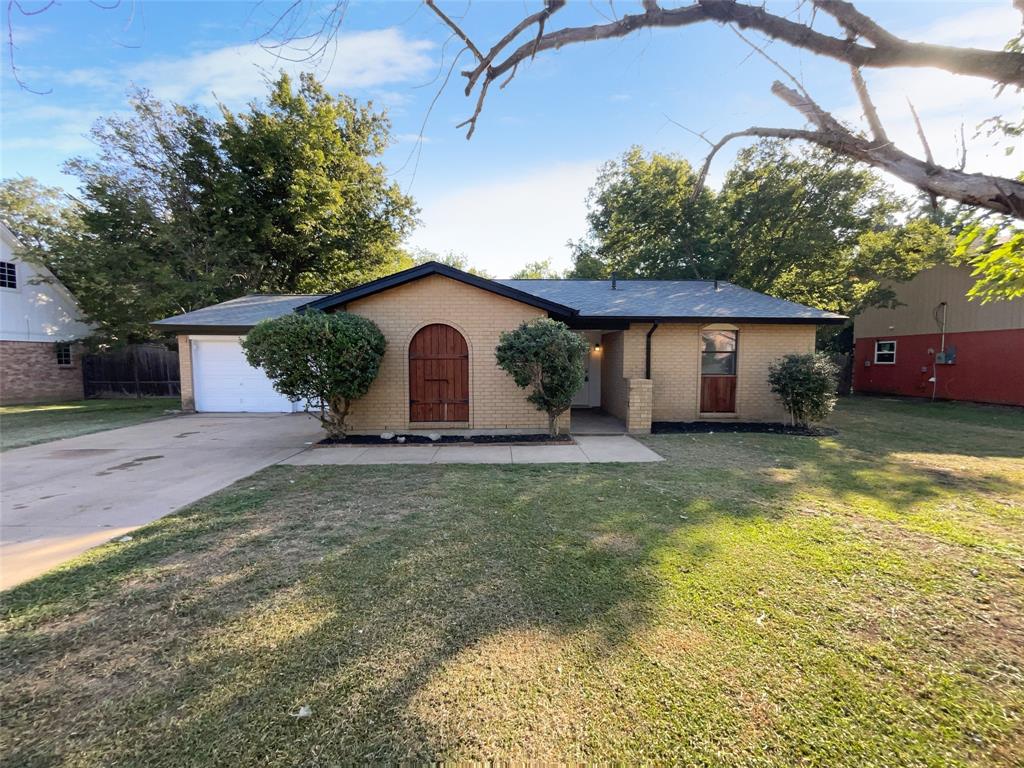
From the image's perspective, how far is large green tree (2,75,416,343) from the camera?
16031 mm

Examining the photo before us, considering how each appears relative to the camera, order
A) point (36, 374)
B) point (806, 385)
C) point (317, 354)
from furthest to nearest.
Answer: point (36, 374) < point (806, 385) < point (317, 354)

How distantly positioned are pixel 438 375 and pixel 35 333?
68.9ft

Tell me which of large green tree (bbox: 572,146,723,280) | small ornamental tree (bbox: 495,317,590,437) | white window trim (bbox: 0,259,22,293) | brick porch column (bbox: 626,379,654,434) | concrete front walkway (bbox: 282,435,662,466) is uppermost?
large green tree (bbox: 572,146,723,280)

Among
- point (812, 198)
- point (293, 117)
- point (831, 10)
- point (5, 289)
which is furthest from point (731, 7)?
point (5, 289)

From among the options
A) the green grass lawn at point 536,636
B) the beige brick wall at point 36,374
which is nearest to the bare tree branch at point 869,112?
the green grass lawn at point 536,636

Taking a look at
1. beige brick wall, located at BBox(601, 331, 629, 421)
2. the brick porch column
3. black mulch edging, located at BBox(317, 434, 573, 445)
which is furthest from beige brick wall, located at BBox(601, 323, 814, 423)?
black mulch edging, located at BBox(317, 434, 573, 445)

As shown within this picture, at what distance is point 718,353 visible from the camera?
1078cm

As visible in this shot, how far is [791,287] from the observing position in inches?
667

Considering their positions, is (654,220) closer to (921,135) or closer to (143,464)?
(921,135)

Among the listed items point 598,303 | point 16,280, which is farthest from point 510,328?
point 16,280

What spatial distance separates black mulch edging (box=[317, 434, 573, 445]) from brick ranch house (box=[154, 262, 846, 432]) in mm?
470

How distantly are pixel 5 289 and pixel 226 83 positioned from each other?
71.0 ft

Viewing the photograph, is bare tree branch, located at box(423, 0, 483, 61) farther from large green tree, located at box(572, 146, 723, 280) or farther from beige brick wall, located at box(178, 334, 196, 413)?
large green tree, located at box(572, 146, 723, 280)

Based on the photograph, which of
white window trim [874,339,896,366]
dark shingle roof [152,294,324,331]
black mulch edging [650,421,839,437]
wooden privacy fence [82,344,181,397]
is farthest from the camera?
wooden privacy fence [82,344,181,397]
